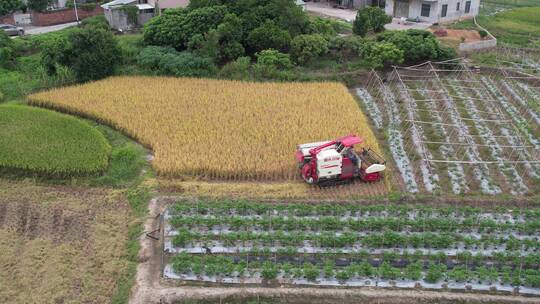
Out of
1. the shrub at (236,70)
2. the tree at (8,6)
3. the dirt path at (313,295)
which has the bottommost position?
the dirt path at (313,295)

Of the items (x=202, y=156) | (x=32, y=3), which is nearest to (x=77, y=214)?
(x=202, y=156)

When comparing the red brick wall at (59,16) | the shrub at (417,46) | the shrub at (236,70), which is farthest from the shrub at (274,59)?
the red brick wall at (59,16)

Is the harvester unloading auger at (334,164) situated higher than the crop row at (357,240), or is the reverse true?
the harvester unloading auger at (334,164)

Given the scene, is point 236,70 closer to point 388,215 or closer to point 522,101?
point 388,215

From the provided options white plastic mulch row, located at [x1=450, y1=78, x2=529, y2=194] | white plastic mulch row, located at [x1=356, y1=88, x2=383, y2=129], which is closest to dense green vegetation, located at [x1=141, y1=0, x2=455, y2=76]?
white plastic mulch row, located at [x1=356, y1=88, x2=383, y2=129]

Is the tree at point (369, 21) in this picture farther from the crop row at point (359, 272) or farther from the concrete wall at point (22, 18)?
the concrete wall at point (22, 18)

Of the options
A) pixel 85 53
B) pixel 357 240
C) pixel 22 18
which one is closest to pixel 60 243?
pixel 357 240
